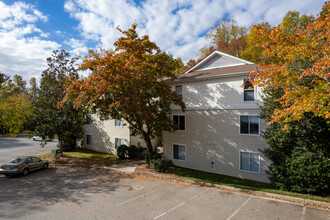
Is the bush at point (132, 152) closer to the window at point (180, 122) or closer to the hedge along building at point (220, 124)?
the hedge along building at point (220, 124)

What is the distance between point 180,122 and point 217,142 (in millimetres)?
4105

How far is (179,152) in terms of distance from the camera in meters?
19.3

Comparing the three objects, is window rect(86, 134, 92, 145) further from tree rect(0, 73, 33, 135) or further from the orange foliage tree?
the orange foliage tree

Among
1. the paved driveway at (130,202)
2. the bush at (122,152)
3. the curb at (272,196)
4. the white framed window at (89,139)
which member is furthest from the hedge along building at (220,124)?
the white framed window at (89,139)

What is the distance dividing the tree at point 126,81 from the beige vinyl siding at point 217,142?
316 cm

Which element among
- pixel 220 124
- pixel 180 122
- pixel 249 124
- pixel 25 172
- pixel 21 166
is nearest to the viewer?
pixel 249 124

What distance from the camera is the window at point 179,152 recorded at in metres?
19.0

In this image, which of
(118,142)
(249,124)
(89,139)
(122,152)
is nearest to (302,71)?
(249,124)

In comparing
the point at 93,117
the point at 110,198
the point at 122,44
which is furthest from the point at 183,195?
the point at 93,117

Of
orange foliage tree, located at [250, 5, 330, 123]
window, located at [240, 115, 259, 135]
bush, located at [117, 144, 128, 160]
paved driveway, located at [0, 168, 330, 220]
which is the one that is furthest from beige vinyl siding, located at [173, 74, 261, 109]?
bush, located at [117, 144, 128, 160]

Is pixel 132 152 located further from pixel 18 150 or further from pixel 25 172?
pixel 18 150

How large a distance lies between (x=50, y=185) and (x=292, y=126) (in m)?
15.8

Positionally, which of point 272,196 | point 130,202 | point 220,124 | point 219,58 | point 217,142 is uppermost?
point 219,58

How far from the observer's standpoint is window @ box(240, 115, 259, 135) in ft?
48.8
